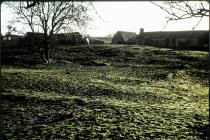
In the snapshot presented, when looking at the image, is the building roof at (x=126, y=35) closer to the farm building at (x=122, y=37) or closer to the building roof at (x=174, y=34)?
the farm building at (x=122, y=37)

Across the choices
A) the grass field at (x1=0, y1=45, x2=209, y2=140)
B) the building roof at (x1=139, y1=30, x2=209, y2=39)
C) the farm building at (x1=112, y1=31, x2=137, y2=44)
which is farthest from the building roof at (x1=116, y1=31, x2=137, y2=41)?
the grass field at (x1=0, y1=45, x2=209, y2=140)

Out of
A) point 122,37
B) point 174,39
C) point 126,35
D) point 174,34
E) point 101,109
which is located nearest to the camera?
point 101,109

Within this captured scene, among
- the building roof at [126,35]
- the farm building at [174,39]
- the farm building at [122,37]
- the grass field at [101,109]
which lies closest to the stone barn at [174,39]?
the farm building at [174,39]

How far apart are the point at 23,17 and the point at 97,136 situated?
76.2ft

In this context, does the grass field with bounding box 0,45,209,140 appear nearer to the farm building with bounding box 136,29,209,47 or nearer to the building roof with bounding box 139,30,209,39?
the farm building with bounding box 136,29,209,47

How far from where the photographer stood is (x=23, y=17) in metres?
30.0

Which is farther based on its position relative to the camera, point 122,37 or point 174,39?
point 122,37

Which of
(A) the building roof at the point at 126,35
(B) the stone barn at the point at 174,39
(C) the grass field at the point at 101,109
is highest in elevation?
(A) the building roof at the point at 126,35

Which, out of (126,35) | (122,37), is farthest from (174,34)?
(126,35)

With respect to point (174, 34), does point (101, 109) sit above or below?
below

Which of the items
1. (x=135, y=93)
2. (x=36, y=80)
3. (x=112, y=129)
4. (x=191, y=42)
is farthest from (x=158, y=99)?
(x=191, y=42)

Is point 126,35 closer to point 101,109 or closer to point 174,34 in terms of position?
point 174,34

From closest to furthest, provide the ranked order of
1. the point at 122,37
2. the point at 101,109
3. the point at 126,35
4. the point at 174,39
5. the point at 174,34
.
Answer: the point at 101,109, the point at 174,39, the point at 174,34, the point at 122,37, the point at 126,35

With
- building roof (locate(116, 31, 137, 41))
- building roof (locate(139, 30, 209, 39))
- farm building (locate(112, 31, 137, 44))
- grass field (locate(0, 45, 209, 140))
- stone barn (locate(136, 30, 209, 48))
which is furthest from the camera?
building roof (locate(116, 31, 137, 41))
